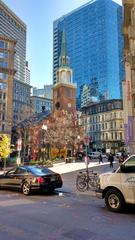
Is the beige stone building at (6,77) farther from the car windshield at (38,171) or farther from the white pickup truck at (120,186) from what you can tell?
the white pickup truck at (120,186)

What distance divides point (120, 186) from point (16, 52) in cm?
17209

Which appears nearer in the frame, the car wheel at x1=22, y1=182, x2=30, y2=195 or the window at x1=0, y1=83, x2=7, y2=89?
the car wheel at x1=22, y1=182, x2=30, y2=195

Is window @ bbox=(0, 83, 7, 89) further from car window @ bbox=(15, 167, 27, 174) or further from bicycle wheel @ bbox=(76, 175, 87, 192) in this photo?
bicycle wheel @ bbox=(76, 175, 87, 192)

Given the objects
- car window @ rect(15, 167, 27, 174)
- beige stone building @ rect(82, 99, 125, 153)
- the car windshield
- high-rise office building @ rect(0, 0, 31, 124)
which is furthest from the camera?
high-rise office building @ rect(0, 0, 31, 124)

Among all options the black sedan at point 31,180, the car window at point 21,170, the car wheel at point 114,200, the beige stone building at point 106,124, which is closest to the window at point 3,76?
the beige stone building at point 106,124

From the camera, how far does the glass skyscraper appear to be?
132 m

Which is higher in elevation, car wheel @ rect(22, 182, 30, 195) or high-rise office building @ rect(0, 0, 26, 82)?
high-rise office building @ rect(0, 0, 26, 82)

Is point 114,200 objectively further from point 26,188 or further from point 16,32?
point 16,32

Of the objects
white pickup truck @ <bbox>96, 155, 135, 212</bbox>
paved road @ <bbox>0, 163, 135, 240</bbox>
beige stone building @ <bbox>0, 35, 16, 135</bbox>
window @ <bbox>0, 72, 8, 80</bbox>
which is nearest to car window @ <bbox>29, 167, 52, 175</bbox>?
paved road @ <bbox>0, 163, 135, 240</bbox>

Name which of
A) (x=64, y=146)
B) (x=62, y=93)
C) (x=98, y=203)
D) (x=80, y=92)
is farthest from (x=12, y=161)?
(x=80, y=92)

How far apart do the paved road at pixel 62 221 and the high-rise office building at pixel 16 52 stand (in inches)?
4212

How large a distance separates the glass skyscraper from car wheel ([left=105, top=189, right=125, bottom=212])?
387ft

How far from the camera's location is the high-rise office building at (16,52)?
131 meters

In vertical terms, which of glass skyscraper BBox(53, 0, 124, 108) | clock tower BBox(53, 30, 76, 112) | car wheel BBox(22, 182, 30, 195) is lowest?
car wheel BBox(22, 182, 30, 195)
